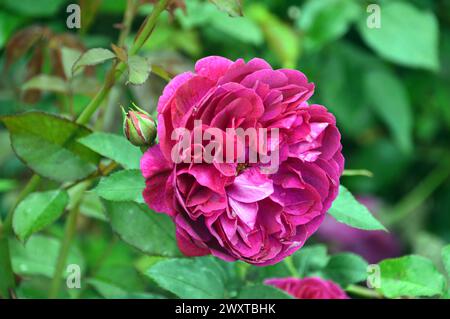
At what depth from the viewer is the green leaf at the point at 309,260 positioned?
2.29 feet

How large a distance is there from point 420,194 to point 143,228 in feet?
3.19

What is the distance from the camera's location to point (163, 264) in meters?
0.60

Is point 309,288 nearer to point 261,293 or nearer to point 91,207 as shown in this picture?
point 261,293

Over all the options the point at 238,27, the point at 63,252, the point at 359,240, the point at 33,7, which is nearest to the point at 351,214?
the point at 63,252

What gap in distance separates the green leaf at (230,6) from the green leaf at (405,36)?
0.64 meters

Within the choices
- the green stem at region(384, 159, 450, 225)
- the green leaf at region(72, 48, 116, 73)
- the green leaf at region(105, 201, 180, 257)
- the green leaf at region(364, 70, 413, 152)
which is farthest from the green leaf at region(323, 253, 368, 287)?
the green stem at region(384, 159, 450, 225)

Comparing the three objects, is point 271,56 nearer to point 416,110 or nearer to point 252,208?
point 416,110

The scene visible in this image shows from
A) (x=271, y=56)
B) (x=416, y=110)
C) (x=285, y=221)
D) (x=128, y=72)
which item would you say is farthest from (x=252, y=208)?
(x=416, y=110)

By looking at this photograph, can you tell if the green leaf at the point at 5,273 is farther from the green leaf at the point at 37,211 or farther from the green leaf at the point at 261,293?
the green leaf at the point at 261,293

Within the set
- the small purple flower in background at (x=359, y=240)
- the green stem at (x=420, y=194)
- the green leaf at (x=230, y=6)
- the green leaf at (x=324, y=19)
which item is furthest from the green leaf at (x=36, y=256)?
the green stem at (x=420, y=194)

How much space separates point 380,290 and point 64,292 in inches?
11.7

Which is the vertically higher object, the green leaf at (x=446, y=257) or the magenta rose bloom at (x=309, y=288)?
the green leaf at (x=446, y=257)

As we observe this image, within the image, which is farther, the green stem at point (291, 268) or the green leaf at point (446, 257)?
the green stem at point (291, 268)

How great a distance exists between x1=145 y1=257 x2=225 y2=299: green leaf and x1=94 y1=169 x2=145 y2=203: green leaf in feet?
0.27
